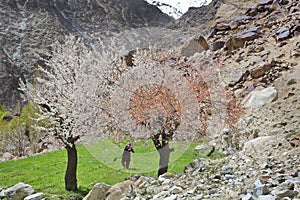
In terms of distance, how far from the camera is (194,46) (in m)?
27.9

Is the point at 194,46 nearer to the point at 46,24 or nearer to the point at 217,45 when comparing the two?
the point at 217,45

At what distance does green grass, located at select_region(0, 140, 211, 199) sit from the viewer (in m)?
12.3

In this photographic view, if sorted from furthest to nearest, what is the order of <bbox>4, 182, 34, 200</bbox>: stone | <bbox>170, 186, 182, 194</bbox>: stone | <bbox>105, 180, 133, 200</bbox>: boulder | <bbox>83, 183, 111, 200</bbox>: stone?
<bbox>4, 182, 34, 200</bbox>: stone → <bbox>83, 183, 111, 200</bbox>: stone → <bbox>105, 180, 133, 200</bbox>: boulder → <bbox>170, 186, 182, 194</bbox>: stone

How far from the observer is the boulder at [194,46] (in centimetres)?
2604

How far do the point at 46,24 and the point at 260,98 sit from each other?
9081cm

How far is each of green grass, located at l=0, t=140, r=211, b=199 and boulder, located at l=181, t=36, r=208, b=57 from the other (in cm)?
1207

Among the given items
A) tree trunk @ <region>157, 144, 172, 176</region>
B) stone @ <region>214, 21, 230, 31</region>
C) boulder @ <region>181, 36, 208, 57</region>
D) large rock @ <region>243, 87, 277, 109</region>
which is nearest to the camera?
tree trunk @ <region>157, 144, 172, 176</region>

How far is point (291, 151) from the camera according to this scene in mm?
7504

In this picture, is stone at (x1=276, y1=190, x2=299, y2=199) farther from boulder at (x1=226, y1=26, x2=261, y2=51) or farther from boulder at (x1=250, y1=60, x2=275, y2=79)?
boulder at (x1=226, y1=26, x2=261, y2=51)

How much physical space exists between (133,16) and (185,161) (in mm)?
100149

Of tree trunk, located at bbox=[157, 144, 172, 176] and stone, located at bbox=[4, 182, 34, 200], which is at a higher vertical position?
tree trunk, located at bbox=[157, 144, 172, 176]

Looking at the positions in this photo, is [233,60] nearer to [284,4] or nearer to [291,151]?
[284,4]

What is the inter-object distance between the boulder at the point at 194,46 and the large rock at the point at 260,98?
33.2 ft

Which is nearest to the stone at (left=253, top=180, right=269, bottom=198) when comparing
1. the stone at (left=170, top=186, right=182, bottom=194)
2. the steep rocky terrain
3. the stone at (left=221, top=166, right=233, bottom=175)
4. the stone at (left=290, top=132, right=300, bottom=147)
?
the steep rocky terrain
